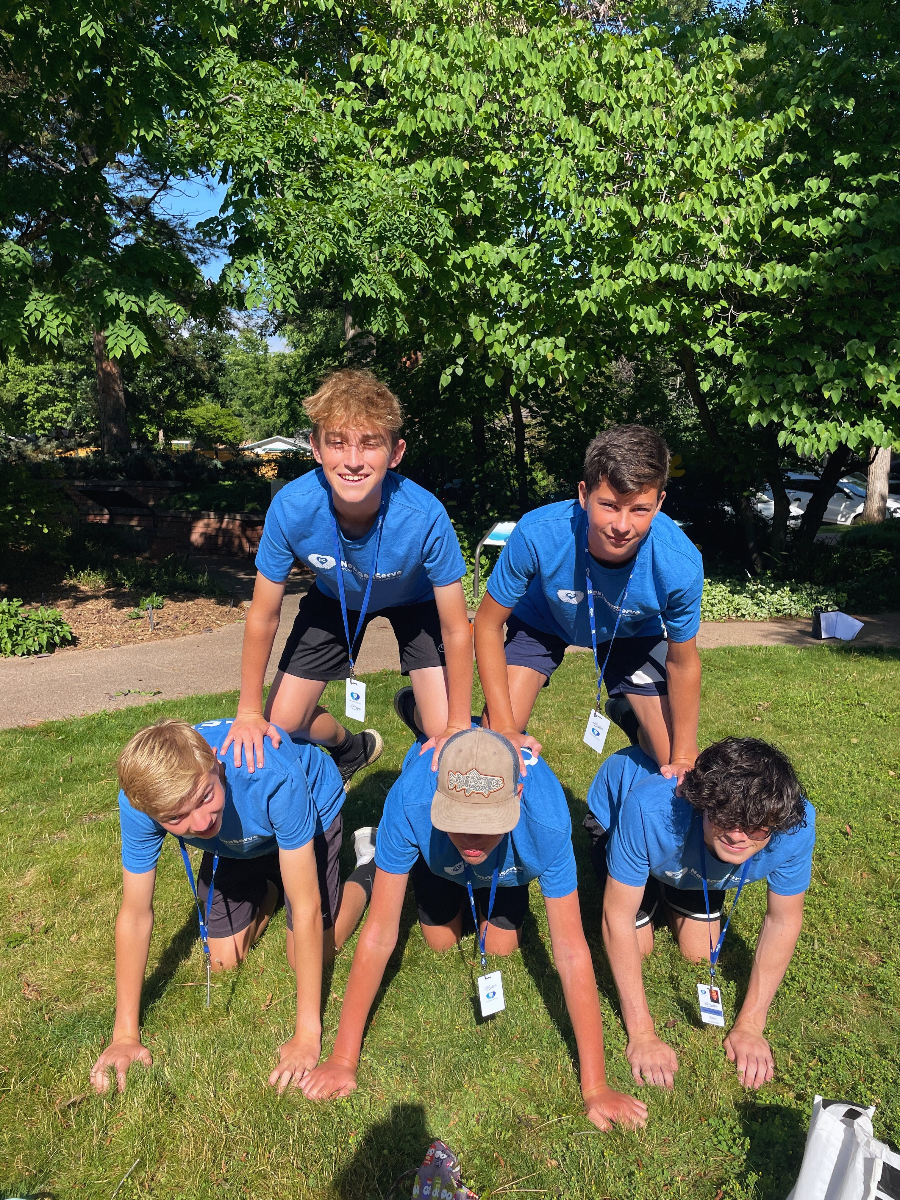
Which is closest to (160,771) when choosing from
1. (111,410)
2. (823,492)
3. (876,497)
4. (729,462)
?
(729,462)

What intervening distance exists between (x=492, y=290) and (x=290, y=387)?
7817mm

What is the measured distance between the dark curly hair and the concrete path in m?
5.10

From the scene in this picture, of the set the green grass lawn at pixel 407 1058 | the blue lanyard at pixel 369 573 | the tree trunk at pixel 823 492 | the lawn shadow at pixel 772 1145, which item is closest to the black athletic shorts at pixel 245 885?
the green grass lawn at pixel 407 1058

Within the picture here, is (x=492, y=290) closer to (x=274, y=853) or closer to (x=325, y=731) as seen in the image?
(x=325, y=731)

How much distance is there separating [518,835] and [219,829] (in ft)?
3.30

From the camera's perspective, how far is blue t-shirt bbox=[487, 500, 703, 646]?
3.33 metres

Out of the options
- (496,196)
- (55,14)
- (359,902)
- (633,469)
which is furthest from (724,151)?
(359,902)

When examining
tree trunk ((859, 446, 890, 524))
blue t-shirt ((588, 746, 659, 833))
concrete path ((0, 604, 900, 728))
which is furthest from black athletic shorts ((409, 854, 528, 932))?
tree trunk ((859, 446, 890, 524))

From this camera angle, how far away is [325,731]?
4.16 metres

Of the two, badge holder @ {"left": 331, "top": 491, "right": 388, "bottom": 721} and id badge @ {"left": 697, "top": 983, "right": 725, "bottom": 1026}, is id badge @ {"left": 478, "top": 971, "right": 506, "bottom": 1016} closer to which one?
id badge @ {"left": 697, "top": 983, "right": 725, "bottom": 1026}

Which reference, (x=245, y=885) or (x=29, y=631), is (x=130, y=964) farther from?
(x=29, y=631)

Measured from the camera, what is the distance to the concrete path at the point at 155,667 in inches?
270

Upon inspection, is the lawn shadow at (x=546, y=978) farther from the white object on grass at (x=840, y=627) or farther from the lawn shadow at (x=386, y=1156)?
the white object on grass at (x=840, y=627)

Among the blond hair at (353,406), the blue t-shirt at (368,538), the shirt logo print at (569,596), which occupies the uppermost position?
the blond hair at (353,406)
